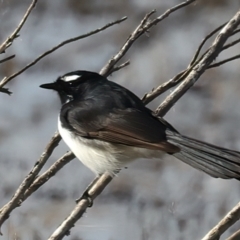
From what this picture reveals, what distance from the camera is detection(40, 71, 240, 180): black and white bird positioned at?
2225 millimetres

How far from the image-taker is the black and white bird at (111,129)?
2.22m

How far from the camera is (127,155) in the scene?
250 cm

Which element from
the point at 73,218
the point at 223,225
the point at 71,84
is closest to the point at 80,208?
the point at 73,218

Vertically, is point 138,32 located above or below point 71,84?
above

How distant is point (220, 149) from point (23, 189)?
0.68 m

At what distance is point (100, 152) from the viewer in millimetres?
2541

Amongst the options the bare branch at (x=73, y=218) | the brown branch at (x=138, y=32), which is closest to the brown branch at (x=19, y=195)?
the bare branch at (x=73, y=218)

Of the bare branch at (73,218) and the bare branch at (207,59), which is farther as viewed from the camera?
the bare branch at (207,59)

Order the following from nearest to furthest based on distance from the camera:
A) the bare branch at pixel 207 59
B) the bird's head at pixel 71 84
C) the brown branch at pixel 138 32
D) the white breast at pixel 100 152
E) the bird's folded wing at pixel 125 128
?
the bare branch at pixel 207 59, the brown branch at pixel 138 32, the bird's folded wing at pixel 125 128, the white breast at pixel 100 152, the bird's head at pixel 71 84

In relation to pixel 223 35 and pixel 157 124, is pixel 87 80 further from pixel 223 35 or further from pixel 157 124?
pixel 223 35

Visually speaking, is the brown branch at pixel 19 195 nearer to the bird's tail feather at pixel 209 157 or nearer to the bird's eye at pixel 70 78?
the bird's tail feather at pixel 209 157

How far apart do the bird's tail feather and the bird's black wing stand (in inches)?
1.7

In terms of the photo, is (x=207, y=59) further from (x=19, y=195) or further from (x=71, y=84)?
(x=71, y=84)

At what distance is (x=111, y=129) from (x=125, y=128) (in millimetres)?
63
